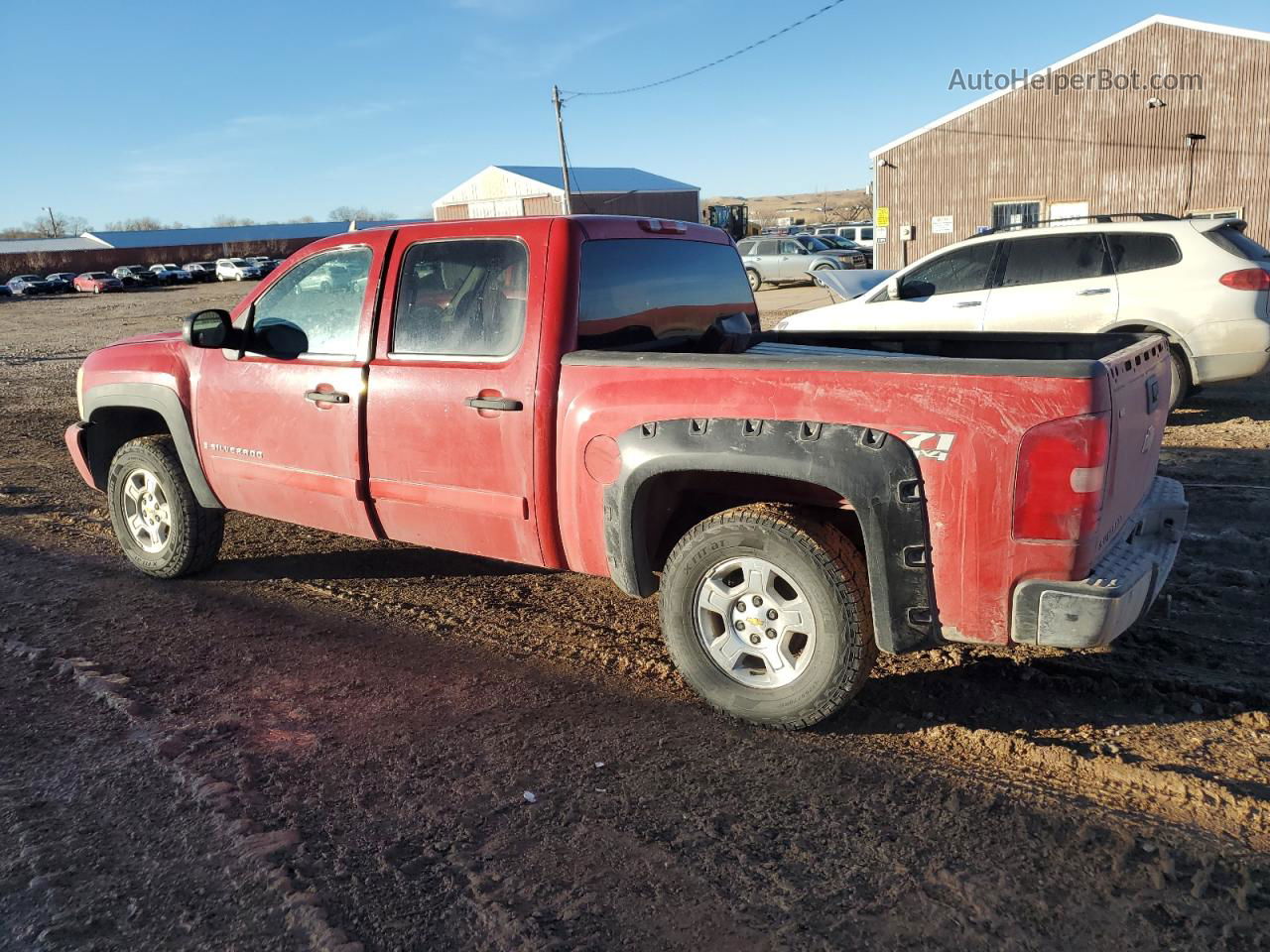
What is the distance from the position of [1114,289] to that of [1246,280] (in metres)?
1.00

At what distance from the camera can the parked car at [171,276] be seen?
5894cm

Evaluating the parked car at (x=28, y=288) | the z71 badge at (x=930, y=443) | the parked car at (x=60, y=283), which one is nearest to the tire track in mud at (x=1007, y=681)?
the z71 badge at (x=930, y=443)

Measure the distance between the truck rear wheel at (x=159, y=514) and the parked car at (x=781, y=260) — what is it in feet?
90.5

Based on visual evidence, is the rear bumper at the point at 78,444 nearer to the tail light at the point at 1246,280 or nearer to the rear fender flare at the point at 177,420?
the rear fender flare at the point at 177,420

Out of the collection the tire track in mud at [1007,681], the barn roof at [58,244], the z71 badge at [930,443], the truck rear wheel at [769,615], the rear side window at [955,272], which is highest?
the barn roof at [58,244]

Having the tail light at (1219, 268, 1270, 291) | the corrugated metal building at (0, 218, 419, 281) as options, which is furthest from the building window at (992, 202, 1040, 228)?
the corrugated metal building at (0, 218, 419, 281)

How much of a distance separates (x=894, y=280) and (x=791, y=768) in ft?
25.1

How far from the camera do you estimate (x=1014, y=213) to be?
27.3 m

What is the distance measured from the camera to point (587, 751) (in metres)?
3.63

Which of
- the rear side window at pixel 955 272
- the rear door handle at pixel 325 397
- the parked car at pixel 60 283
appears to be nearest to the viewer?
the rear door handle at pixel 325 397

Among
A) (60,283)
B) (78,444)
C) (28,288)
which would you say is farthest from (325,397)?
(60,283)

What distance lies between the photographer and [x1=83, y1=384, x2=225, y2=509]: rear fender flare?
5.39m

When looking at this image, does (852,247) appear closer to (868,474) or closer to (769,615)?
(769,615)

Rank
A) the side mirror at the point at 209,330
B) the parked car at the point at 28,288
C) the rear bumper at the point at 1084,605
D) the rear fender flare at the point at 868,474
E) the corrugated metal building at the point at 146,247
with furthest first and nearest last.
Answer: the corrugated metal building at the point at 146,247, the parked car at the point at 28,288, the side mirror at the point at 209,330, the rear fender flare at the point at 868,474, the rear bumper at the point at 1084,605
